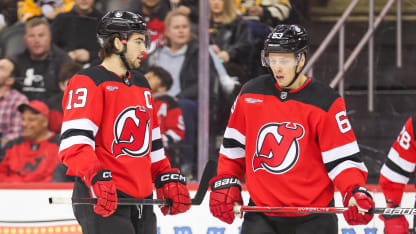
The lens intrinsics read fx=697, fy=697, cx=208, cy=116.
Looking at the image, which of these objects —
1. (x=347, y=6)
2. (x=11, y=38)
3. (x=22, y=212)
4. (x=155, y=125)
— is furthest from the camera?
(x=11, y=38)

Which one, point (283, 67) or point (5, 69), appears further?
point (5, 69)

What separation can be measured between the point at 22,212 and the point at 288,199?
75.8 inches

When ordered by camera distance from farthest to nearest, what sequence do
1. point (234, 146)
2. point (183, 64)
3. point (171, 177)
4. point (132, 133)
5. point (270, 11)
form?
1. point (183, 64)
2. point (270, 11)
3. point (171, 177)
4. point (234, 146)
5. point (132, 133)

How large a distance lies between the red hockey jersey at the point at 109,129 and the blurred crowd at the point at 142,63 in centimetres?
189

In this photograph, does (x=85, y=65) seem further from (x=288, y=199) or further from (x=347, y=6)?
(x=288, y=199)

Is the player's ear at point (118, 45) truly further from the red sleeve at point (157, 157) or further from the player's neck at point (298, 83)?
the player's neck at point (298, 83)

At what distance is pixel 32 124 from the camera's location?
4.68 m

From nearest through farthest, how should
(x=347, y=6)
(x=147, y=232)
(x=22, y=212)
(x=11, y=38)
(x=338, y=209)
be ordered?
(x=338, y=209) < (x=147, y=232) < (x=22, y=212) < (x=347, y=6) < (x=11, y=38)

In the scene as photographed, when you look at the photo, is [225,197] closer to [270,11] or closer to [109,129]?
[109,129]

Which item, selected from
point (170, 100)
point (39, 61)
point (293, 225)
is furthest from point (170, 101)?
point (293, 225)

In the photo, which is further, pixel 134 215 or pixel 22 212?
pixel 22 212

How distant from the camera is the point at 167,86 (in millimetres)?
4551

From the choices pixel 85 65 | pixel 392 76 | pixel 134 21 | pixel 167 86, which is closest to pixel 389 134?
pixel 392 76

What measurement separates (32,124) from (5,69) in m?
0.42
